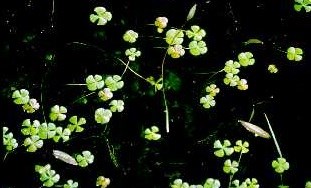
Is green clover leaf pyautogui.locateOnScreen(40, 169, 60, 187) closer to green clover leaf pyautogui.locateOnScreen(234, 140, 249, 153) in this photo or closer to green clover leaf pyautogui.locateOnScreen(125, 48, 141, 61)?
green clover leaf pyautogui.locateOnScreen(125, 48, 141, 61)

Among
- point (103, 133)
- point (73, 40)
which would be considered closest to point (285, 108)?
point (103, 133)

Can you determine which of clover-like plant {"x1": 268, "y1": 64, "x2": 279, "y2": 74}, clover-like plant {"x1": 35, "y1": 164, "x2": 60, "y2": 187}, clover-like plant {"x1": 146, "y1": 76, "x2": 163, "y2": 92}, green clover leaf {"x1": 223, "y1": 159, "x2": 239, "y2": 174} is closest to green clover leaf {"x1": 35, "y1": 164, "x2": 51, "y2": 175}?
clover-like plant {"x1": 35, "y1": 164, "x2": 60, "y2": 187}

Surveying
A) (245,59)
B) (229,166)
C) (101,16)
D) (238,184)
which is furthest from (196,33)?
(238,184)

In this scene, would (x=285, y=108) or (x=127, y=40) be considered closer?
(x=127, y=40)

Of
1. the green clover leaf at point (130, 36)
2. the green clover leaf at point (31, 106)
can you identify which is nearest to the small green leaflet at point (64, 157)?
the green clover leaf at point (31, 106)

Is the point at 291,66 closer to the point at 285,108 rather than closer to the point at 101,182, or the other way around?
the point at 285,108

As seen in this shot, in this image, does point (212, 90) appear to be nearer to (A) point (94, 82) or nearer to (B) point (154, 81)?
(B) point (154, 81)
